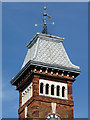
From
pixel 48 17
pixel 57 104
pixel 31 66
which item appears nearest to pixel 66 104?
pixel 57 104

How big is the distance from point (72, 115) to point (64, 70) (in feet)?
18.9

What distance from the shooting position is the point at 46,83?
6431 centimetres

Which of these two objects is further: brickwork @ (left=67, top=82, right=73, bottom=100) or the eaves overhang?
brickwork @ (left=67, top=82, right=73, bottom=100)

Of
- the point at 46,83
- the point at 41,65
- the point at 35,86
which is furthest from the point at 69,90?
the point at 41,65

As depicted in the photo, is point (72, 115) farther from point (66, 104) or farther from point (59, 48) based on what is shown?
point (59, 48)

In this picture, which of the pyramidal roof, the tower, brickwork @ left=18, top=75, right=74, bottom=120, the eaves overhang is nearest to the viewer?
brickwork @ left=18, top=75, right=74, bottom=120

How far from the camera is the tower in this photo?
6316 cm

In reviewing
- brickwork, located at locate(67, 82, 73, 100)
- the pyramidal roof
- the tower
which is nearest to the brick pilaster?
the tower

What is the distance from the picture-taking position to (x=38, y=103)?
206ft

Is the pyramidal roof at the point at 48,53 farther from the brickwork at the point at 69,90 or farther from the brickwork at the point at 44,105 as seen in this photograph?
the brickwork at the point at 44,105

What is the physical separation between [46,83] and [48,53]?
464 cm

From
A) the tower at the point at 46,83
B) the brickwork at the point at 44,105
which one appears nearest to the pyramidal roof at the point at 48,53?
the tower at the point at 46,83

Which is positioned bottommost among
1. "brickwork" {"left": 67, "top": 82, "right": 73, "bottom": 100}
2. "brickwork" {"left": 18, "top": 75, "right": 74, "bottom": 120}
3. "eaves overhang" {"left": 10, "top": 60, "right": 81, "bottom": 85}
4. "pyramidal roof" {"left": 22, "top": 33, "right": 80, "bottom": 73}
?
"brickwork" {"left": 18, "top": 75, "right": 74, "bottom": 120}

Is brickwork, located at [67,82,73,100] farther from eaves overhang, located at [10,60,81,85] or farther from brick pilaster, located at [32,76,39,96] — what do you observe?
brick pilaster, located at [32,76,39,96]
